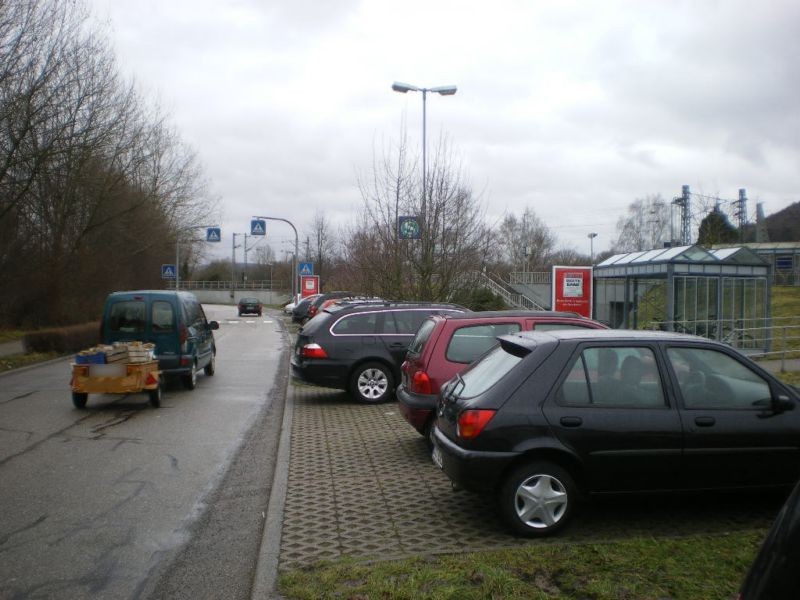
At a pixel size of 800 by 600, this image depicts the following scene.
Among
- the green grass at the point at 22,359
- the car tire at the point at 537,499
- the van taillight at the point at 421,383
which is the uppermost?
the van taillight at the point at 421,383

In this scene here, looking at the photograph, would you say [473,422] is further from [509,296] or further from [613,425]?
[509,296]

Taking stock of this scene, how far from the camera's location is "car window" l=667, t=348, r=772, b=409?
565cm

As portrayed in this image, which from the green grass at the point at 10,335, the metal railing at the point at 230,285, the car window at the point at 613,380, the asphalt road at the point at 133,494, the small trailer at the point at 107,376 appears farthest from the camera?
the metal railing at the point at 230,285

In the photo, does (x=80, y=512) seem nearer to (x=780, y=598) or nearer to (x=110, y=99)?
(x=780, y=598)

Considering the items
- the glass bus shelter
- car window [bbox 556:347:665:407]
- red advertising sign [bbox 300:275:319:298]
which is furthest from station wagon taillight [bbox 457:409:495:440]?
red advertising sign [bbox 300:275:319:298]

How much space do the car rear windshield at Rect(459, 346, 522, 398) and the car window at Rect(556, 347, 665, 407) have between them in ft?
1.49

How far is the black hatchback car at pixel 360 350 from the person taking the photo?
12.3 metres

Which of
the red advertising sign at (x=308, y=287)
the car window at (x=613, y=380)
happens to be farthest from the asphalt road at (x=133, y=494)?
the red advertising sign at (x=308, y=287)

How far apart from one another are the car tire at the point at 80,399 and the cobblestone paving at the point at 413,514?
531 centimetres

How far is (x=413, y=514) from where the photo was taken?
19.8 ft

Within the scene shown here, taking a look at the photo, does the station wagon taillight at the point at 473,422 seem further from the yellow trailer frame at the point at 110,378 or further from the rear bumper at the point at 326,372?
the yellow trailer frame at the point at 110,378

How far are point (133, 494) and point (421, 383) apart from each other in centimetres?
309

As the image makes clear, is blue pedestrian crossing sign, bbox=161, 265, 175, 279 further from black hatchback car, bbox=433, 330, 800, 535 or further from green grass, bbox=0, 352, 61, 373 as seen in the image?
black hatchback car, bbox=433, 330, 800, 535

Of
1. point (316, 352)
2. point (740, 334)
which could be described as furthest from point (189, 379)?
point (740, 334)
